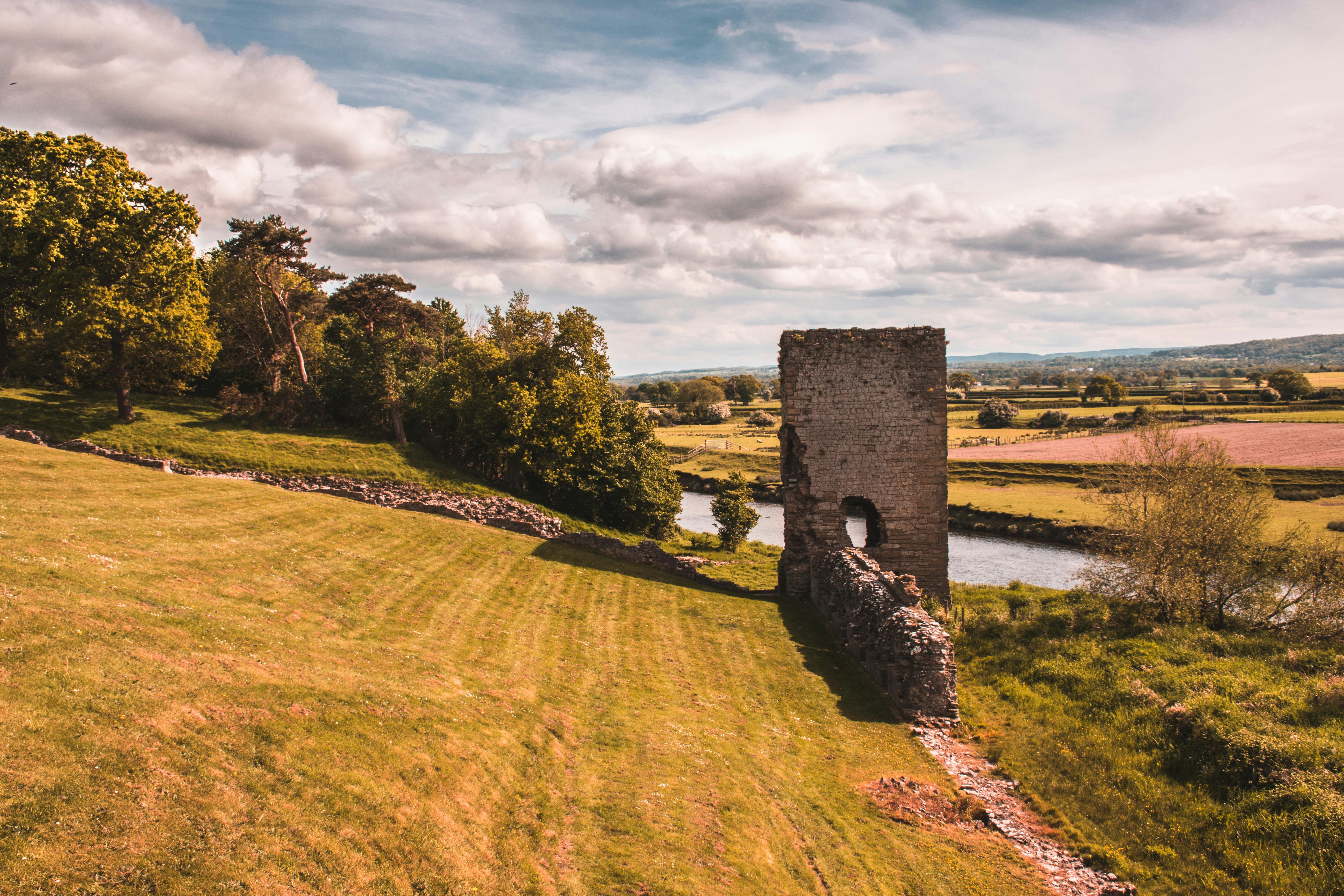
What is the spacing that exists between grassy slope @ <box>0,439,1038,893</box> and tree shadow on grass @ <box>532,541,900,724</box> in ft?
0.36

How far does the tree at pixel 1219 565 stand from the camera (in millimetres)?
18203

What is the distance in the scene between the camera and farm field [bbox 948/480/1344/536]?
1556 inches

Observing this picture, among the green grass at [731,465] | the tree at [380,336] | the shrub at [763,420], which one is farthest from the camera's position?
the shrub at [763,420]

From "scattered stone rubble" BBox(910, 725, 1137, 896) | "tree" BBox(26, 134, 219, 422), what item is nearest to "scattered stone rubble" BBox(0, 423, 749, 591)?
"tree" BBox(26, 134, 219, 422)

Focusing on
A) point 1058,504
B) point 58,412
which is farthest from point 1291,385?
point 58,412

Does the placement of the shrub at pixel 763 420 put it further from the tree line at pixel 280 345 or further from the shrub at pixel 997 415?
the tree line at pixel 280 345

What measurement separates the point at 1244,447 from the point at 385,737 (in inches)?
2917

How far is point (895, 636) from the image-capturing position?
47.5ft

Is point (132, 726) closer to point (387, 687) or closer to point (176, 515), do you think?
point (387, 687)

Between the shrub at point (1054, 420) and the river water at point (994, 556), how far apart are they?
159ft

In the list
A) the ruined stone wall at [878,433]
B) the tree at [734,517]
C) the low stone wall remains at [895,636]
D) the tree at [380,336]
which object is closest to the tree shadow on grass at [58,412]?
the tree at [380,336]

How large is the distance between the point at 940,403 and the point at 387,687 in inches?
667

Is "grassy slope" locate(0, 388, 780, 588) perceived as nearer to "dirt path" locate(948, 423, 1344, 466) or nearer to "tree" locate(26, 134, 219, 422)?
"tree" locate(26, 134, 219, 422)

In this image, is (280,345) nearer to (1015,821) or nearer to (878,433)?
(878,433)
